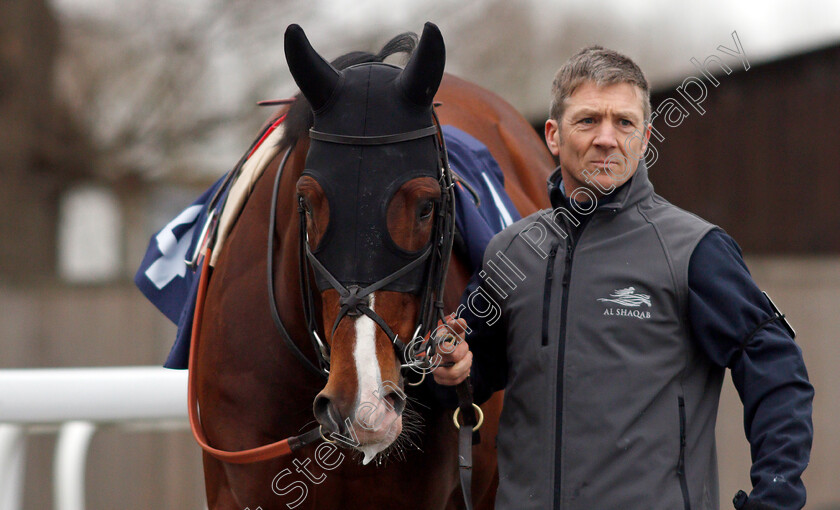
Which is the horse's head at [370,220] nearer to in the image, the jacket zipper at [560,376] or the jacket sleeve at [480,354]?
the jacket sleeve at [480,354]

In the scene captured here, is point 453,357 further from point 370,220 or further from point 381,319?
point 370,220

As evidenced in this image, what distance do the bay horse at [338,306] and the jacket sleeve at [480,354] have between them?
13 cm

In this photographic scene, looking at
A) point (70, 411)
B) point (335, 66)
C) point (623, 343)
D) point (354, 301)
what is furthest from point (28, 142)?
point (623, 343)

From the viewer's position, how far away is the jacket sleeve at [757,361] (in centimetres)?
171

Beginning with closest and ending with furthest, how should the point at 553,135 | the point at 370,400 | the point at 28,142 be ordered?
the point at 370,400, the point at 553,135, the point at 28,142

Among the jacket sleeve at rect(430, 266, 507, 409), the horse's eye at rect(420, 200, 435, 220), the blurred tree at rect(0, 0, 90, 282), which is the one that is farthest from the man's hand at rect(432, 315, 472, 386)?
the blurred tree at rect(0, 0, 90, 282)

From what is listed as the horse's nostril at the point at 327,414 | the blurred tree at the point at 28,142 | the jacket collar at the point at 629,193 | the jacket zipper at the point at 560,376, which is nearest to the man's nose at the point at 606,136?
the jacket collar at the point at 629,193

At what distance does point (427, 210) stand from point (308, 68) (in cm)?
41

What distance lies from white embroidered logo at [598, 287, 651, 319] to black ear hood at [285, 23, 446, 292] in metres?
0.42

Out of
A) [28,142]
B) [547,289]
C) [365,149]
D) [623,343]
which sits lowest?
[623,343]

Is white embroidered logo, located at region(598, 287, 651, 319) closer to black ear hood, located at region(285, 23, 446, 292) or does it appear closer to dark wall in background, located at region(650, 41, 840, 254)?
black ear hood, located at region(285, 23, 446, 292)

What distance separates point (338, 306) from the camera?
6.34 feet

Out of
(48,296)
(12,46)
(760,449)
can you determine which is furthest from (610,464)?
(12,46)

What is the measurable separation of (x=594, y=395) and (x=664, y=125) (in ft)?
22.4
